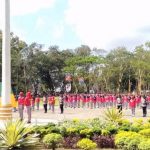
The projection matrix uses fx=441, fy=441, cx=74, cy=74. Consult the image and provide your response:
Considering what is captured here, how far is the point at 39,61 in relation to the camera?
91188 mm

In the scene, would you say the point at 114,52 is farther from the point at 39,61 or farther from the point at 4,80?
the point at 4,80

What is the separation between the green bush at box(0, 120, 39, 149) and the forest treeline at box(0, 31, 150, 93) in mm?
65229

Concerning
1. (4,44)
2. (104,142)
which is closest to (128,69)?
(4,44)

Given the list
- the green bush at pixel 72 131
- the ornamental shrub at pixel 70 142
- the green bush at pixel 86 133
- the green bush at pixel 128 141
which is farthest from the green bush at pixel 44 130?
the green bush at pixel 128 141

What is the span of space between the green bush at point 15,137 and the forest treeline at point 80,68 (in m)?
65.2

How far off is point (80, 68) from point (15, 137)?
80333 millimetres

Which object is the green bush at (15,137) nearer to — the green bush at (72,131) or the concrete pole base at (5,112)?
the green bush at (72,131)

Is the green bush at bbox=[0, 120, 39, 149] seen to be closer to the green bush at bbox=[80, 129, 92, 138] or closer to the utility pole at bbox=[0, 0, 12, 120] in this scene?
the green bush at bbox=[80, 129, 92, 138]

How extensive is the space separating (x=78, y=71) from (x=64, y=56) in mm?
8703

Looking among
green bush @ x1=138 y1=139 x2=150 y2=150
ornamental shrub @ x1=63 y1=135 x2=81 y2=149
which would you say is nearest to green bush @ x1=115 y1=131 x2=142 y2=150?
green bush @ x1=138 y1=139 x2=150 y2=150

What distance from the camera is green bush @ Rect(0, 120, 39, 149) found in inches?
498

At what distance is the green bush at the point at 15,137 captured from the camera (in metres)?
12.6

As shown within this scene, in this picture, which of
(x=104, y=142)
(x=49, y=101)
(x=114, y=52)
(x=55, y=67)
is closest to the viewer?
(x=104, y=142)

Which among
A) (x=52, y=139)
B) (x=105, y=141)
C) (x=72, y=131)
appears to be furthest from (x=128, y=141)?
(x=72, y=131)
